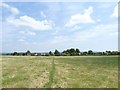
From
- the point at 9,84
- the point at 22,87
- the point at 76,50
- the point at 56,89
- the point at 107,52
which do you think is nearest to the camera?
the point at 56,89

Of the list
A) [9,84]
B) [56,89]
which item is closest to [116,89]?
[56,89]

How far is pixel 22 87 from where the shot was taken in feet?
57.4

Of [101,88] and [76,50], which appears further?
[76,50]

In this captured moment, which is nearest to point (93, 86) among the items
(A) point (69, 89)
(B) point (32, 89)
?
(A) point (69, 89)

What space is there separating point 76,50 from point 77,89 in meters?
161

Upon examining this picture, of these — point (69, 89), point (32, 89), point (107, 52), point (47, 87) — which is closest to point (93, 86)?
point (69, 89)

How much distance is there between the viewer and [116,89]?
55.2ft

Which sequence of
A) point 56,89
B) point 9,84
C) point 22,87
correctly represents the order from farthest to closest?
1. point 9,84
2. point 22,87
3. point 56,89

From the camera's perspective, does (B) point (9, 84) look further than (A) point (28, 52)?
No

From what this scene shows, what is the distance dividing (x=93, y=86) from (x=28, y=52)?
6283 inches

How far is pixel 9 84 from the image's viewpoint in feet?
61.9

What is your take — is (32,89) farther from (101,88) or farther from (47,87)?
(101,88)

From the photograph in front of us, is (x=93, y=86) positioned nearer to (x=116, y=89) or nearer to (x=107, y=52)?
(x=116, y=89)

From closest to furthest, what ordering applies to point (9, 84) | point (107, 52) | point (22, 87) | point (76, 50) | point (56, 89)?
point (56, 89), point (22, 87), point (9, 84), point (107, 52), point (76, 50)
